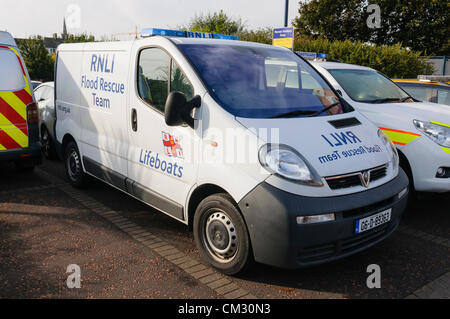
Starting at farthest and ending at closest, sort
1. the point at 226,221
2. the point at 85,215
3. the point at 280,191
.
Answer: the point at 85,215
the point at 226,221
the point at 280,191

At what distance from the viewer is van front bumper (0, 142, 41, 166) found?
5.60 metres

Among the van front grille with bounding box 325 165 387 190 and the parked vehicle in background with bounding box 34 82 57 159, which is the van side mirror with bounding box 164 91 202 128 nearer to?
the van front grille with bounding box 325 165 387 190

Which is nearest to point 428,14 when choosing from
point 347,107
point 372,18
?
point 372,18

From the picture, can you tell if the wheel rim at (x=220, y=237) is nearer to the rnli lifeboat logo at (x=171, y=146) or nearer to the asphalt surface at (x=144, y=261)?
the asphalt surface at (x=144, y=261)

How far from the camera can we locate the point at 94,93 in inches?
196

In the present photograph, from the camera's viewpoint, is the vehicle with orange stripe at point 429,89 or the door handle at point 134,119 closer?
the door handle at point 134,119

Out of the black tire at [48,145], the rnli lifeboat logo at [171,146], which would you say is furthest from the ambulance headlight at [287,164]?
the black tire at [48,145]

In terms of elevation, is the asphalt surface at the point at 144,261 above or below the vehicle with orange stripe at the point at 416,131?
below

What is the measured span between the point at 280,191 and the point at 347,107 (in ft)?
5.14

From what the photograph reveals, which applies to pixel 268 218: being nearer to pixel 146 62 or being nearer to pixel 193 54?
pixel 193 54

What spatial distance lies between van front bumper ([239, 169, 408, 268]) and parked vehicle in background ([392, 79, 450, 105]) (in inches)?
165

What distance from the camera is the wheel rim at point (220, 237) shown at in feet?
10.8

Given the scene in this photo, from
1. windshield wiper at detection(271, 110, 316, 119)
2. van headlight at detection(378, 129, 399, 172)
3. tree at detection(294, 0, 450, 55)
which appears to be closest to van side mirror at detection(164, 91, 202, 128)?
windshield wiper at detection(271, 110, 316, 119)

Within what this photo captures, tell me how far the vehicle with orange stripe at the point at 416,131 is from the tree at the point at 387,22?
28.6m
